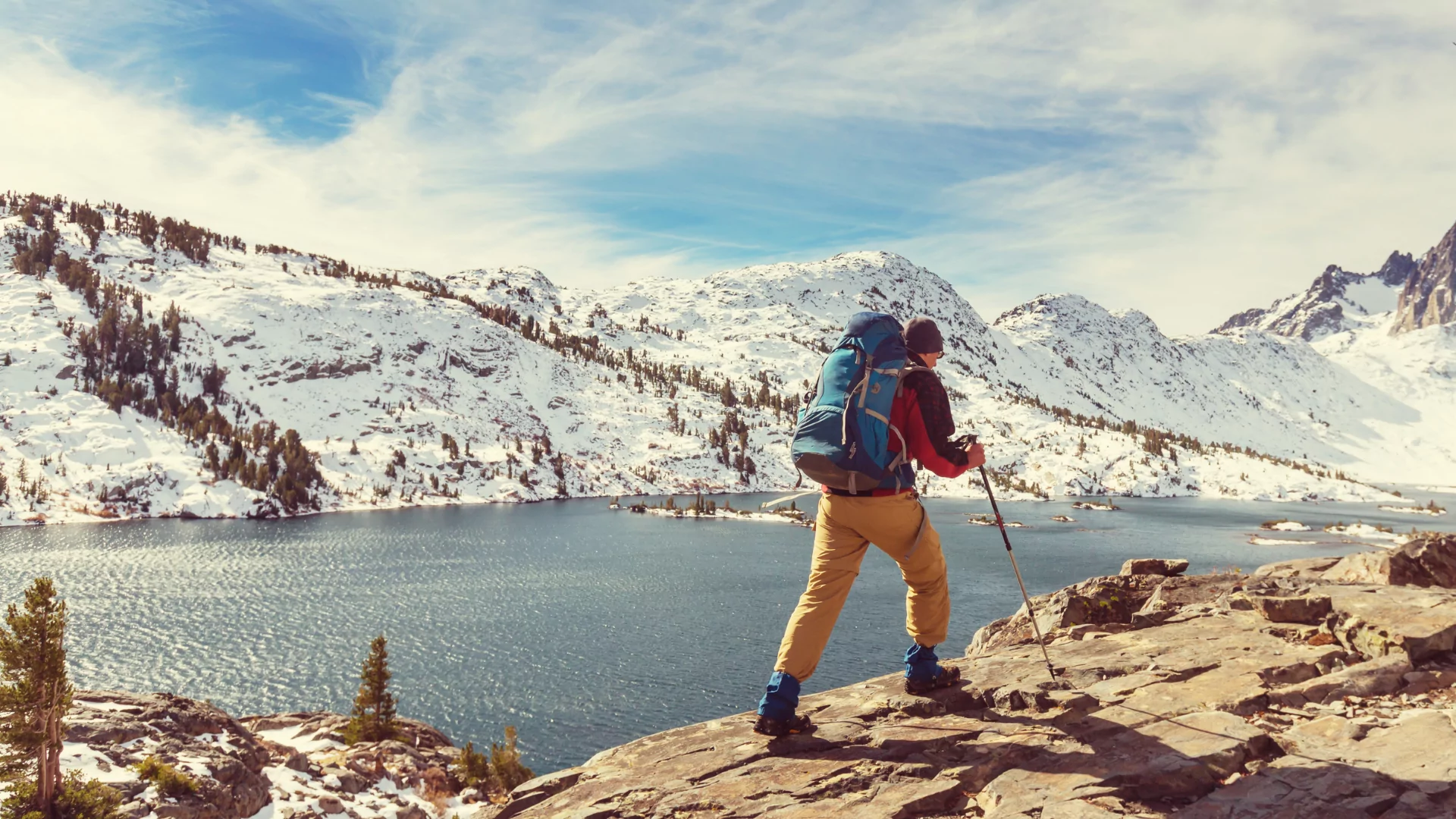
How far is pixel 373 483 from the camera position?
157625 mm

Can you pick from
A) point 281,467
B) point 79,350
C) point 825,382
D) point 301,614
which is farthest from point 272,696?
point 79,350

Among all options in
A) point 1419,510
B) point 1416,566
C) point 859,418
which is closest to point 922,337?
point 859,418

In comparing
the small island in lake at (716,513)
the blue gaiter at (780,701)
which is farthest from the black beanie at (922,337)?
the small island in lake at (716,513)

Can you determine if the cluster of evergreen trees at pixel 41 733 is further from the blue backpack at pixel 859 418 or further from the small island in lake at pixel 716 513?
the small island in lake at pixel 716 513

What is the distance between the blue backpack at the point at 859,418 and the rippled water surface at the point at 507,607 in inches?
1182

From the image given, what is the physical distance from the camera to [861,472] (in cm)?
768

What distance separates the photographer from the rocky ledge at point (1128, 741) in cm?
622

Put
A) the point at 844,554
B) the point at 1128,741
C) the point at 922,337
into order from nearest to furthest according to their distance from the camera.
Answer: the point at 1128,741 → the point at 844,554 → the point at 922,337

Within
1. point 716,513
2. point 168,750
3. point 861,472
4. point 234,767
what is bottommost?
point 716,513

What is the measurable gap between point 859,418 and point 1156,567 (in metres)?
12.0

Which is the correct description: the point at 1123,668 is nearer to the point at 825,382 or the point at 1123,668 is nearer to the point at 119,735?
the point at 825,382

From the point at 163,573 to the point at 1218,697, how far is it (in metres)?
92.1

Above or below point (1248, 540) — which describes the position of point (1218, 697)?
above

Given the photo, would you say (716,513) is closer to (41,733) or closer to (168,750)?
(168,750)
